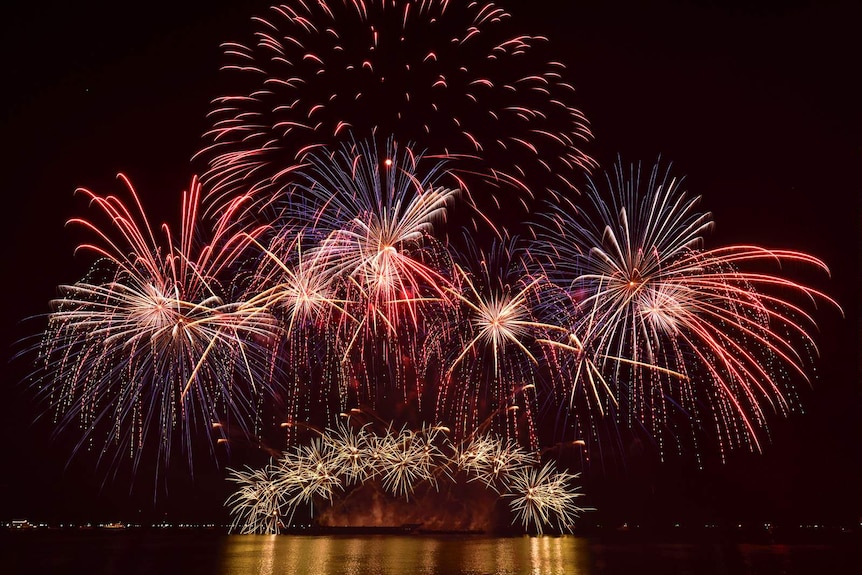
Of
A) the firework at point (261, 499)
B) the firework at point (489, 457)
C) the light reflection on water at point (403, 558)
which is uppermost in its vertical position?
the firework at point (489, 457)

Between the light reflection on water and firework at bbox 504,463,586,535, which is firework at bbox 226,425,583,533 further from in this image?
the light reflection on water

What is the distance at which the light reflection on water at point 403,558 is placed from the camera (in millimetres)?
25297

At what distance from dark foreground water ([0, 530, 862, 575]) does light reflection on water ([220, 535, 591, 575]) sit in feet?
0.11

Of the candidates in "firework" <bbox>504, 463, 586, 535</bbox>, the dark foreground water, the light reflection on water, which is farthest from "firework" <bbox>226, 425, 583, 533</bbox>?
the light reflection on water

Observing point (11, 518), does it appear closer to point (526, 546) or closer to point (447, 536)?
point (447, 536)

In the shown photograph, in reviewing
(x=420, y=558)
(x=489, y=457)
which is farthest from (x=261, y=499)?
(x=420, y=558)

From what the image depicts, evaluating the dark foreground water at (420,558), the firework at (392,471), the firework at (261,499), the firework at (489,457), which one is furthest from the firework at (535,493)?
the firework at (261,499)

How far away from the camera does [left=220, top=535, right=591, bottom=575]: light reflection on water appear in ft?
83.0

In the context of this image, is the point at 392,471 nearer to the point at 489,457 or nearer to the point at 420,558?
the point at 489,457

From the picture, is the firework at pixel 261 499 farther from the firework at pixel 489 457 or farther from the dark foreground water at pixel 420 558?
the firework at pixel 489 457

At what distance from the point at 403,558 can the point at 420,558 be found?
0.64 meters

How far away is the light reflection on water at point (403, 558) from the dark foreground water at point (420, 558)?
0.11 feet

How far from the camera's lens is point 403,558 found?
3070cm

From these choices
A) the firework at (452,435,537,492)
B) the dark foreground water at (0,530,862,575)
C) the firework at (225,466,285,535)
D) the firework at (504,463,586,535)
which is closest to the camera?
the dark foreground water at (0,530,862,575)
